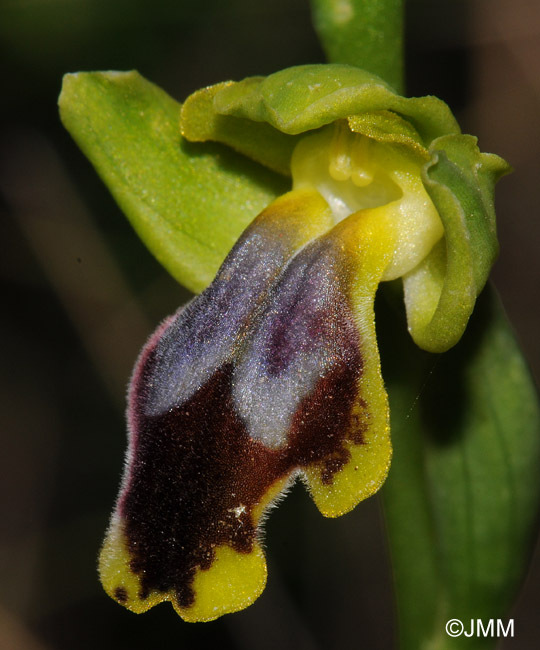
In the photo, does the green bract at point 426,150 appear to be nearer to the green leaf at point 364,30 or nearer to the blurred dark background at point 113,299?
the green leaf at point 364,30

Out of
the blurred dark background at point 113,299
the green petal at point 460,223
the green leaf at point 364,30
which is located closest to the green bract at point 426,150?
the green petal at point 460,223

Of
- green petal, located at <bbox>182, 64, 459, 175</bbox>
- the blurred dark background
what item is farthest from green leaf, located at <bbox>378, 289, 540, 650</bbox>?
the blurred dark background

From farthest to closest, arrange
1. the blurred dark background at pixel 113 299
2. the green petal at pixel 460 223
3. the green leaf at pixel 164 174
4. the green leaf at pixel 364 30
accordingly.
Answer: the blurred dark background at pixel 113 299 → the green leaf at pixel 164 174 → the green leaf at pixel 364 30 → the green petal at pixel 460 223

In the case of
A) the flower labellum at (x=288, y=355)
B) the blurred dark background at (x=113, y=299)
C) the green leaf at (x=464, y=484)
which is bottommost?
the blurred dark background at (x=113, y=299)

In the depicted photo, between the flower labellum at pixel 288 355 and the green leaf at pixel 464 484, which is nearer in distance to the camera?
the flower labellum at pixel 288 355

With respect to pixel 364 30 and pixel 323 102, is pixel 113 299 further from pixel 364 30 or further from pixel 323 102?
pixel 323 102

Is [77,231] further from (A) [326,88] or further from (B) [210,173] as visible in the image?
(A) [326,88]
